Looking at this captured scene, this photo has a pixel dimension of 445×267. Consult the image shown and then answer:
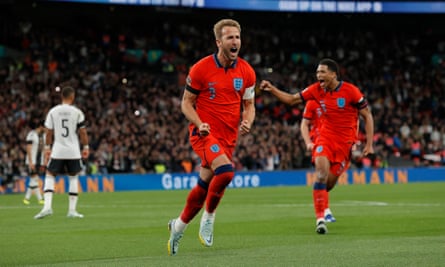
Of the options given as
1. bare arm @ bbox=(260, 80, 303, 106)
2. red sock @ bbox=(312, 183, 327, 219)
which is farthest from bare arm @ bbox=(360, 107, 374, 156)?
bare arm @ bbox=(260, 80, 303, 106)

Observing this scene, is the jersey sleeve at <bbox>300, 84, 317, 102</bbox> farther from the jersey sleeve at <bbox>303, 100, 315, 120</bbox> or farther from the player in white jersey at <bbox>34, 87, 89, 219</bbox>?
the player in white jersey at <bbox>34, 87, 89, 219</bbox>

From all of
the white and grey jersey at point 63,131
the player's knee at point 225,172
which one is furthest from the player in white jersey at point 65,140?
the player's knee at point 225,172

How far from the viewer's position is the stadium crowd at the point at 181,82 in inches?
1355

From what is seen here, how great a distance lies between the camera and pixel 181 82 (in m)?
41.2

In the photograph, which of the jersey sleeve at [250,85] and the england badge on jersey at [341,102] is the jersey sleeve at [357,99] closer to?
the england badge on jersey at [341,102]

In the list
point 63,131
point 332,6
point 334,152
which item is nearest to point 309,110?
point 334,152

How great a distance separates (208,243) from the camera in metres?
10.2

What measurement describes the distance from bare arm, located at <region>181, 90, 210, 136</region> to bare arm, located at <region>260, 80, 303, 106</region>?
185 cm

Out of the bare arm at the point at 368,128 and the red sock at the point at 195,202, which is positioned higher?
the bare arm at the point at 368,128

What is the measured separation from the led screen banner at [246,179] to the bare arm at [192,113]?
68.5 ft

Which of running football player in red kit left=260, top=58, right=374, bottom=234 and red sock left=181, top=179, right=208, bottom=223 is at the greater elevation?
running football player in red kit left=260, top=58, right=374, bottom=234

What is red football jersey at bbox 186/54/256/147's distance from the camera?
33.3 feet

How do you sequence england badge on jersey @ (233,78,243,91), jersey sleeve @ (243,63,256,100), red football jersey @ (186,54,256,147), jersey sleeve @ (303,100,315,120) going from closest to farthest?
red football jersey @ (186,54,256,147)
england badge on jersey @ (233,78,243,91)
jersey sleeve @ (243,63,256,100)
jersey sleeve @ (303,100,315,120)

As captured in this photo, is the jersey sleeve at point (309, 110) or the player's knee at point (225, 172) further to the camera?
the jersey sleeve at point (309, 110)
